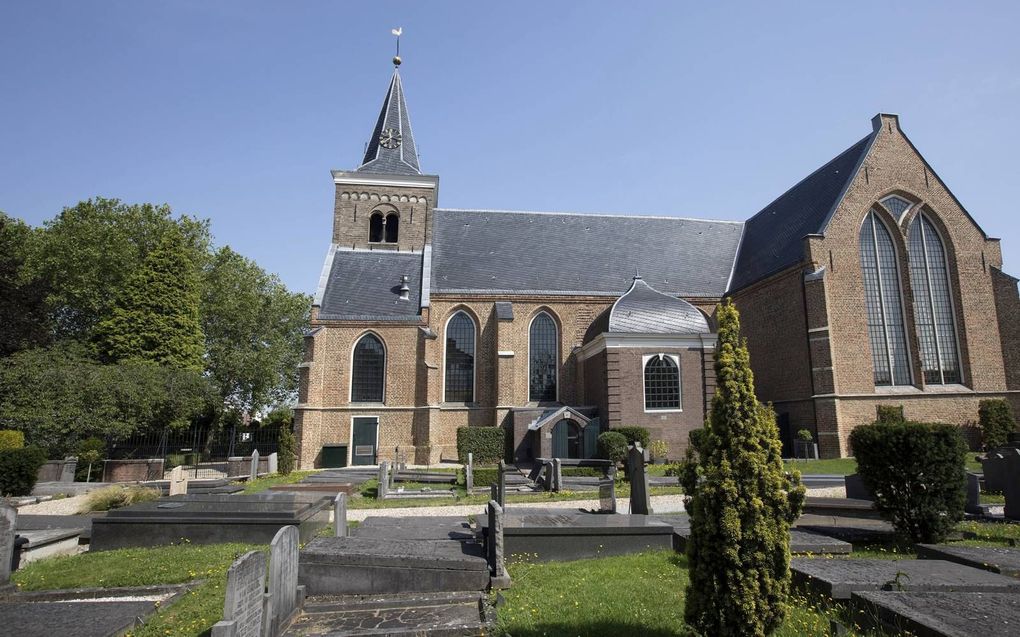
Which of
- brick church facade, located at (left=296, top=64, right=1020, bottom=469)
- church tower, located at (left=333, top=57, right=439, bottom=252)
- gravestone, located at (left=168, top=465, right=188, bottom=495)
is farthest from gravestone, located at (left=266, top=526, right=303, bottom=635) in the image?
church tower, located at (left=333, top=57, right=439, bottom=252)

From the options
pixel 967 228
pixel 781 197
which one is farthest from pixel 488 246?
pixel 967 228

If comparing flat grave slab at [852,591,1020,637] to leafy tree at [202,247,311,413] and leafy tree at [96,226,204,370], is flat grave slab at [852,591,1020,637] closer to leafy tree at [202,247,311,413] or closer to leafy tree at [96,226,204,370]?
leafy tree at [96,226,204,370]

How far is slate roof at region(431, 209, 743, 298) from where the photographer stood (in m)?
29.8

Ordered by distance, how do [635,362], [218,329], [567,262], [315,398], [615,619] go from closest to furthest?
[615,619], [635,362], [315,398], [567,262], [218,329]

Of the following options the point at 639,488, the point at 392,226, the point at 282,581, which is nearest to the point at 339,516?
the point at 282,581

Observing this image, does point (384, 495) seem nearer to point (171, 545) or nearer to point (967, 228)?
point (171, 545)

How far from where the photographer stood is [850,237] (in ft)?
79.4

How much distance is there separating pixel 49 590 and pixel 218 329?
33.0 metres

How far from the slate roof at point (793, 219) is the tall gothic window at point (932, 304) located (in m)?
3.89

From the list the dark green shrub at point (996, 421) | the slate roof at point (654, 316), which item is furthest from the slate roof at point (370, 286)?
the dark green shrub at point (996, 421)

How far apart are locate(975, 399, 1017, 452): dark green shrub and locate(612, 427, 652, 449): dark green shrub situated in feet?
44.1

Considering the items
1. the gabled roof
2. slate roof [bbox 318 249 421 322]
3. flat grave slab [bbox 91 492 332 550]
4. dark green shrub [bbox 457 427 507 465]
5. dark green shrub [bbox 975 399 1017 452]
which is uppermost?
the gabled roof

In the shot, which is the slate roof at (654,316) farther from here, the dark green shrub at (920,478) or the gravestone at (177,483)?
the gravestone at (177,483)

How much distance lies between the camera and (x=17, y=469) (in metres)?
15.8
